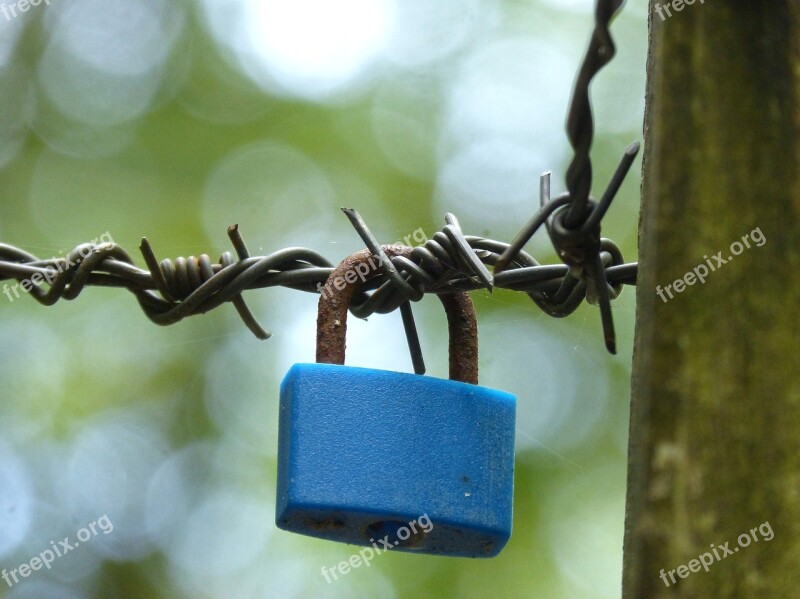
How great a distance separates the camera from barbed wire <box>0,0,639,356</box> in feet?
3.48

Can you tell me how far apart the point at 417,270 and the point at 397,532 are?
1.12ft

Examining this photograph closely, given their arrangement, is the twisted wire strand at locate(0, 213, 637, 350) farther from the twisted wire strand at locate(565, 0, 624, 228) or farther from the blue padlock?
the twisted wire strand at locate(565, 0, 624, 228)

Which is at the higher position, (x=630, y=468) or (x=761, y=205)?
(x=761, y=205)

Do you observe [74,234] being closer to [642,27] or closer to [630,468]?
[642,27]

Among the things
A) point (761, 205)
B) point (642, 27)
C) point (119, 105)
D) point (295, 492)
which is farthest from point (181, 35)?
point (761, 205)

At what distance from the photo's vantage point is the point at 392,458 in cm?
138

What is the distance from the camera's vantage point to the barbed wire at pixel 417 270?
3.48 ft

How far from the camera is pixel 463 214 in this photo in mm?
5270

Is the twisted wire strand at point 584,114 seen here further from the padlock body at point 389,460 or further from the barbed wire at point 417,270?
the padlock body at point 389,460

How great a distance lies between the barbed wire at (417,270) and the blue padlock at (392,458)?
6cm

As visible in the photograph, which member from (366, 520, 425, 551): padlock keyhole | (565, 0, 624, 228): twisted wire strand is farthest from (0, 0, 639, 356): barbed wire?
(366, 520, 425, 551): padlock keyhole

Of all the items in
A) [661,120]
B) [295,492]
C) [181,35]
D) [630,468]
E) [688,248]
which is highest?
[181,35]

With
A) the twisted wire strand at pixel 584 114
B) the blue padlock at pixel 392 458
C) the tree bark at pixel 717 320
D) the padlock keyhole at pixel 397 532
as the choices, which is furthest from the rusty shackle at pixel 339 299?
the tree bark at pixel 717 320

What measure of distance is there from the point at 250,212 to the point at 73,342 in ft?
3.61
